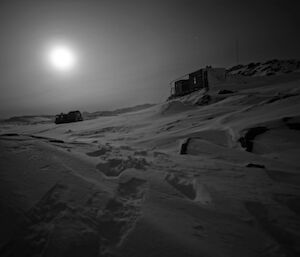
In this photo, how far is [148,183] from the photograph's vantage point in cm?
304

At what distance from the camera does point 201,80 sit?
2594cm

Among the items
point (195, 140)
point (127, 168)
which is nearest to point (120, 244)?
point (127, 168)

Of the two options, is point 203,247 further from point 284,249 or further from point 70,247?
point 70,247

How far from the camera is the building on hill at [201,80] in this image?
2488 cm

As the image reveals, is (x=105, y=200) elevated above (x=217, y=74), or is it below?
below

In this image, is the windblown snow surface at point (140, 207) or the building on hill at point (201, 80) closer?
the windblown snow surface at point (140, 207)

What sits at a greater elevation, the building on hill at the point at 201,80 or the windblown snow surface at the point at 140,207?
the building on hill at the point at 201,80

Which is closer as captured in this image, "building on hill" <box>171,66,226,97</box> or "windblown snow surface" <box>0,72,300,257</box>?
"windblown snow surface" <box>0,72,300,257</box>

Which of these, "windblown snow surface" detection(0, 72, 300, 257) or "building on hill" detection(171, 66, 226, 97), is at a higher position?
"building on hill" detection(171, 66, 226, 97)

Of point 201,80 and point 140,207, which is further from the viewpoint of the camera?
point 201,80

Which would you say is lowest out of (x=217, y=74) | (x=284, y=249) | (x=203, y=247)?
(x=284, y=249)

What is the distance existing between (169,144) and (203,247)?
5.59 metres

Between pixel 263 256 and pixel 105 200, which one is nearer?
pixel 263 256

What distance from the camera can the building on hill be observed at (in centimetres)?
2488
